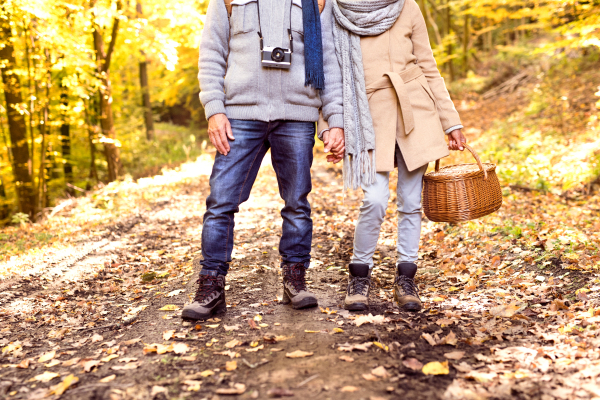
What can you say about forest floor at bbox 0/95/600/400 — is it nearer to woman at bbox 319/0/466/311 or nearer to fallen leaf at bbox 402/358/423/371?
fallen leaf at bbox 402/358/423/371

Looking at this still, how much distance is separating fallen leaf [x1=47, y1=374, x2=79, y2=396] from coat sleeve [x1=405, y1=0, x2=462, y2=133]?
2.87 metres

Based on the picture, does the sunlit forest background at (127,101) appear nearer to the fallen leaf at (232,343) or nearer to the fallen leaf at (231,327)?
the fallen leaf at (231,327)

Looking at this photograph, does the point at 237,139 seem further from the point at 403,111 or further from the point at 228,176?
the point at 403,111

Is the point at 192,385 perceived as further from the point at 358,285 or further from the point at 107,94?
the point at 107,94

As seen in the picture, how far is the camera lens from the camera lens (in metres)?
3.12

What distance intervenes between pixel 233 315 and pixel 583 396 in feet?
6.89

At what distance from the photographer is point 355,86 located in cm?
336

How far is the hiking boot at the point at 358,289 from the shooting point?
10.8 feet

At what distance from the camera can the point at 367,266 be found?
3.50 m

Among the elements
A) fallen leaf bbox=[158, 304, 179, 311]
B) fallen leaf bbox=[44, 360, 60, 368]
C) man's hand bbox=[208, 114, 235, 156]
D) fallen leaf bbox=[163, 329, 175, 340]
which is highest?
man's hand bbox=[208, 114, 235, 156]

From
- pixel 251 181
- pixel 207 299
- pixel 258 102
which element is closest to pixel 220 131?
pixel 258 102

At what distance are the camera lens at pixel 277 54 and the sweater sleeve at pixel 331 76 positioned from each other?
1.20ft

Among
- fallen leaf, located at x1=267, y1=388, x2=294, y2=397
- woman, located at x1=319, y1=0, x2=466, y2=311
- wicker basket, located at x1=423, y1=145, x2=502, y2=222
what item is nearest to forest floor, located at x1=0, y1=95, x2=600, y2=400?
fallen leaf, located at x1=267, y1=388, x2=294, y2=397

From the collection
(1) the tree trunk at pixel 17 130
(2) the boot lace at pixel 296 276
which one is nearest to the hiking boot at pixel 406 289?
(2) the boot lace at pixel 296 276
